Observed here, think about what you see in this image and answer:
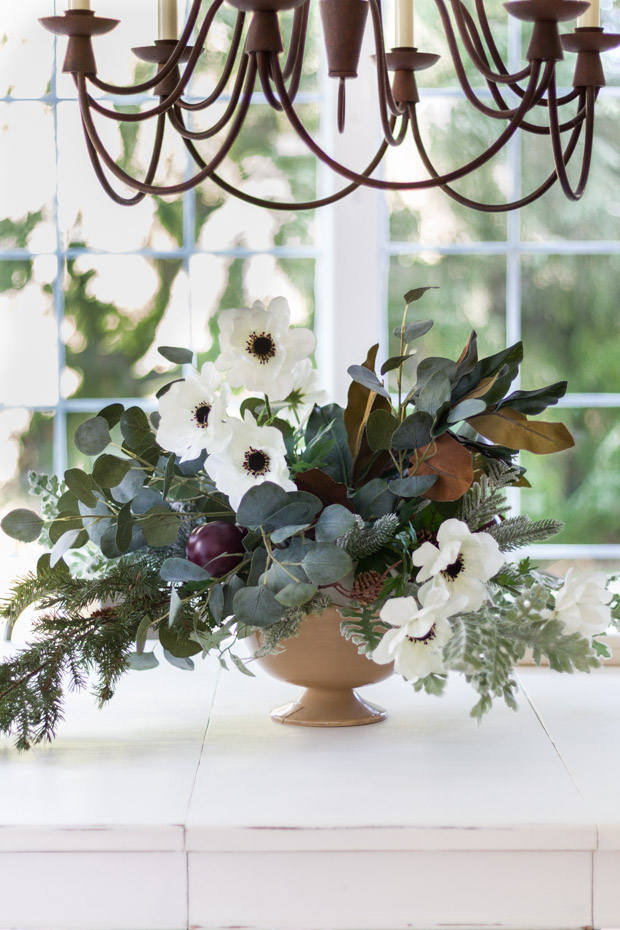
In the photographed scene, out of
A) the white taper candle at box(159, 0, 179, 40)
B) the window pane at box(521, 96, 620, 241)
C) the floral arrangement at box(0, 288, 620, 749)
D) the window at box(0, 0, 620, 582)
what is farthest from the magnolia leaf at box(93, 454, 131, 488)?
the window pane at box(521, 96, 620, 241)

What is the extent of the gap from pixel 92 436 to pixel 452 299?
109cm

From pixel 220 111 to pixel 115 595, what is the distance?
3.45 feet

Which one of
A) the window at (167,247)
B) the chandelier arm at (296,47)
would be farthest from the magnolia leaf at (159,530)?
the window at (167,247)

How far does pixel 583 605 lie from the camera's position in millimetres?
1049

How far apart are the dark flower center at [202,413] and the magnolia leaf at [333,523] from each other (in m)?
0.16

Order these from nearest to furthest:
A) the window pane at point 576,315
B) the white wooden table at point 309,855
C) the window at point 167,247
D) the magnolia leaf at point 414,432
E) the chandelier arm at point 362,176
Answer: the chandelier arm at point 362,176 < the white wooden table at point 309,855 < the magnolia leaf at point 414,432 < the window at point 167,247 < the window pane at point 576,315

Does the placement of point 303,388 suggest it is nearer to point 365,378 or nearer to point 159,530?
point 365,378

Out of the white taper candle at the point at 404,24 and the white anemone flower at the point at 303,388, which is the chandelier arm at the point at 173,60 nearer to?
the white taper candle at the point at 404,24

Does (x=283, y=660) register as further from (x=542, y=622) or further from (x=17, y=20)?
(x=17, y=20)

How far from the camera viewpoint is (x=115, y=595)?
119 centimetres

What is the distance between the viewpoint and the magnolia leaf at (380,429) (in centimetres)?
105

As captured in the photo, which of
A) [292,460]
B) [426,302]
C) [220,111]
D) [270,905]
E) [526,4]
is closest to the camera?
[526,4]

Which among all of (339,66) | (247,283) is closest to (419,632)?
(339,66)

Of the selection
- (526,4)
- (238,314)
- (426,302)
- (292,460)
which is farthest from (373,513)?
(426,302)
